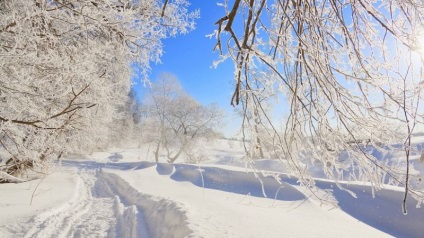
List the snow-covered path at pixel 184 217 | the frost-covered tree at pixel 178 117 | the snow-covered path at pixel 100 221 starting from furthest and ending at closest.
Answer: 1. the frost-covered tree at pixel 178 117
2. the snow-covered path at pixel 100 221
3. the snow-covered path at pixel 184 217

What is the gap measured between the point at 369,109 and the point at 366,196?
24.9 feet

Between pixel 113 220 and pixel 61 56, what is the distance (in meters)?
2.96

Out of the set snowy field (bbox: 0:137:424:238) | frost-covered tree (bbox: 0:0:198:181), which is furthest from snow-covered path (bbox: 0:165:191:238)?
frost-covered tree (bbox: 0:0:198:181)

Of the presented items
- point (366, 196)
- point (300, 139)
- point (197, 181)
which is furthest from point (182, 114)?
point (300, 139)

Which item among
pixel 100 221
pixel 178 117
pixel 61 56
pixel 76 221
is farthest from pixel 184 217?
pixel 178 117

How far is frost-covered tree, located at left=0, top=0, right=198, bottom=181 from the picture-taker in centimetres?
325

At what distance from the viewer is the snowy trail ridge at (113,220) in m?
4.76

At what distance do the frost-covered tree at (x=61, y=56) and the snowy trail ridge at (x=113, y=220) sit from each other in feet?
3.42

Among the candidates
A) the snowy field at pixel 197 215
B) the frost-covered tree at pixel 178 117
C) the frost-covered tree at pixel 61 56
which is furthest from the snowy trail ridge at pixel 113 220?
the frost-covered tree at pixel 178 117

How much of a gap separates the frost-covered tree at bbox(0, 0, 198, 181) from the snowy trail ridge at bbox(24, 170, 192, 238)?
1.04 meters

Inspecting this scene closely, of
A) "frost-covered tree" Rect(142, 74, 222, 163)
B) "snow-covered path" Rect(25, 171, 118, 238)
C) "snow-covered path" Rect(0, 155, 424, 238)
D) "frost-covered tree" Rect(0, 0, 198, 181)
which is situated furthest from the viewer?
"frost-covered tree" Rect(142, 74, 222, 163)

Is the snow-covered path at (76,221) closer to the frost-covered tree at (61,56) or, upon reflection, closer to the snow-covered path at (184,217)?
the snow-covered path at (184,217)

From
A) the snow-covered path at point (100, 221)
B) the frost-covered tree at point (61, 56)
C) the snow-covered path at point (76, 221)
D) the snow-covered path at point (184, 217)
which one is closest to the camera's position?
the frost-covered tree at point (61, 56)

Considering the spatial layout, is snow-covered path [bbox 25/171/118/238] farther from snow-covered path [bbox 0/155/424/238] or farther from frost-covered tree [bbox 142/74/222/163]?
frost-covered tree [bbox 142/74/222/163]
